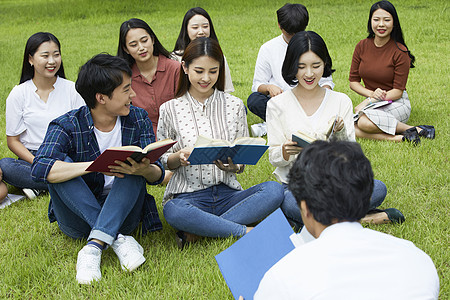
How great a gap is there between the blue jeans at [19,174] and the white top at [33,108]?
0.23m

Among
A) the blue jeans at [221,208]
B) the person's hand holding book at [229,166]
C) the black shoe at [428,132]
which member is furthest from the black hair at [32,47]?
the black shoe at [428,132]

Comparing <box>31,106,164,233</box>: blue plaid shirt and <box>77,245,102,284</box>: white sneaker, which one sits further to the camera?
<box>31,106,164,233</box>: blue plaid shirt

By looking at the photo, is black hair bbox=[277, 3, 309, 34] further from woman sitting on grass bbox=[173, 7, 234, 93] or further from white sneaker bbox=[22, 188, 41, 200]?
white sneaker bbox=[22, 188, 41, 200]

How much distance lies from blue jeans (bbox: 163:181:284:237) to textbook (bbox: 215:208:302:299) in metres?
0.84

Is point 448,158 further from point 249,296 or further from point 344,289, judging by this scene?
point 344,289

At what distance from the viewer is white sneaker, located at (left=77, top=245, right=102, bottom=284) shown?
314cm

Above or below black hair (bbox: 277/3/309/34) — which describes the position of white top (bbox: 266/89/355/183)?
below

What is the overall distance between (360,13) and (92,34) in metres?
6.77

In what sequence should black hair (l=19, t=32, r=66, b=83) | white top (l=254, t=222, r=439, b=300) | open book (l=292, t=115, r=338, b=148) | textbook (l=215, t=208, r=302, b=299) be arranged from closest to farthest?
white top (l=254, t=222, r=439, b=300) → textbook (l=215, t=208, r=302, b=299) → open book (l=292, t=115, r=338, b=148) → black hair (l=19, t=32, r=66, b=83)

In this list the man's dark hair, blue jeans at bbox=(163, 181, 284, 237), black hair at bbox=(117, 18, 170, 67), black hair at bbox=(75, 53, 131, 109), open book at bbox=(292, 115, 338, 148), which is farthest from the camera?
black hair at bbox=(117, 18, 170, 67)

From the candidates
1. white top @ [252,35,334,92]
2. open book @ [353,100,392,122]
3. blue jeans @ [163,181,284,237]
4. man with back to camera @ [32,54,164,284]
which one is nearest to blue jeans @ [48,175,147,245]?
man with back to camera @ [32,54,164,284]

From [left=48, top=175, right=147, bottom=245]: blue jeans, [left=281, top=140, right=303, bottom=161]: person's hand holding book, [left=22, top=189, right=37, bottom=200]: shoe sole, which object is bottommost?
[left=22, top=189, right=37, bottom=200]: shoe sole

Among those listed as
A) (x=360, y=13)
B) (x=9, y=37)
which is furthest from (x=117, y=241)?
(x=9, y=37)

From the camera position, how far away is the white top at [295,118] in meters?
3.73
